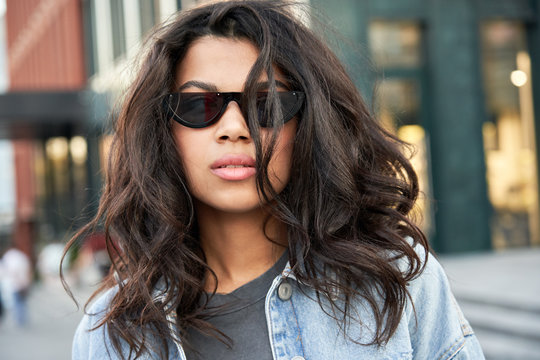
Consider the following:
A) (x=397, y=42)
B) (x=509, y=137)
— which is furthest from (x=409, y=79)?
(x=509, y=137)

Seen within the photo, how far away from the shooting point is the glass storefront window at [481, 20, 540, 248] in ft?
41.7

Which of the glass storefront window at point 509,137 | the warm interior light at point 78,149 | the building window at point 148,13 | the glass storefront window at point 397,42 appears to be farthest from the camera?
the warm interior light at point 78,149

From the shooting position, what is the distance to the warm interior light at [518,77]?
13.0 metres

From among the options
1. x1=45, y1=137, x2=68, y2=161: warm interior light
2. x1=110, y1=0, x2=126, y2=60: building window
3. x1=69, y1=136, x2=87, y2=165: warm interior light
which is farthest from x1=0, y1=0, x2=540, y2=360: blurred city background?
x1=45, y1=137, x2=68, y2=161: warm interior light

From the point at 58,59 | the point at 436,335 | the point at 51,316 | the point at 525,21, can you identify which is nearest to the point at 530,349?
the point at 436,335

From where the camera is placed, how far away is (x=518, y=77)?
42.9 ft

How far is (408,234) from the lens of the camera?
1.78 m

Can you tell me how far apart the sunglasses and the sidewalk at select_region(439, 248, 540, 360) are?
538cm

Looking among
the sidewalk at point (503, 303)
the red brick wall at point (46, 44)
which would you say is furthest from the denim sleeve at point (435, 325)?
the red brick wall at point (46, 44)

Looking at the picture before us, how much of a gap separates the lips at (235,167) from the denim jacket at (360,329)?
0.98 ft

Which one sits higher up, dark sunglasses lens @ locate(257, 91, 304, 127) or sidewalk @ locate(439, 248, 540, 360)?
dark sunglasses lens @ locate(257, 91, 304, 127)

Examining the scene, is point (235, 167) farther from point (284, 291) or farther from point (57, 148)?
point (57, 148)

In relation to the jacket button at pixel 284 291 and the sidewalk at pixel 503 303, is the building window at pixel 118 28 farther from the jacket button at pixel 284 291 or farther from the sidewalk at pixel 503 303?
the jacket button at pixel 284 291

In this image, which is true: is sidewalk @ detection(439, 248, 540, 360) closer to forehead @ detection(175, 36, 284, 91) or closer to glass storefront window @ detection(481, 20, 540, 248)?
glass storefront window @ detection(481, 20, 540, 248)
